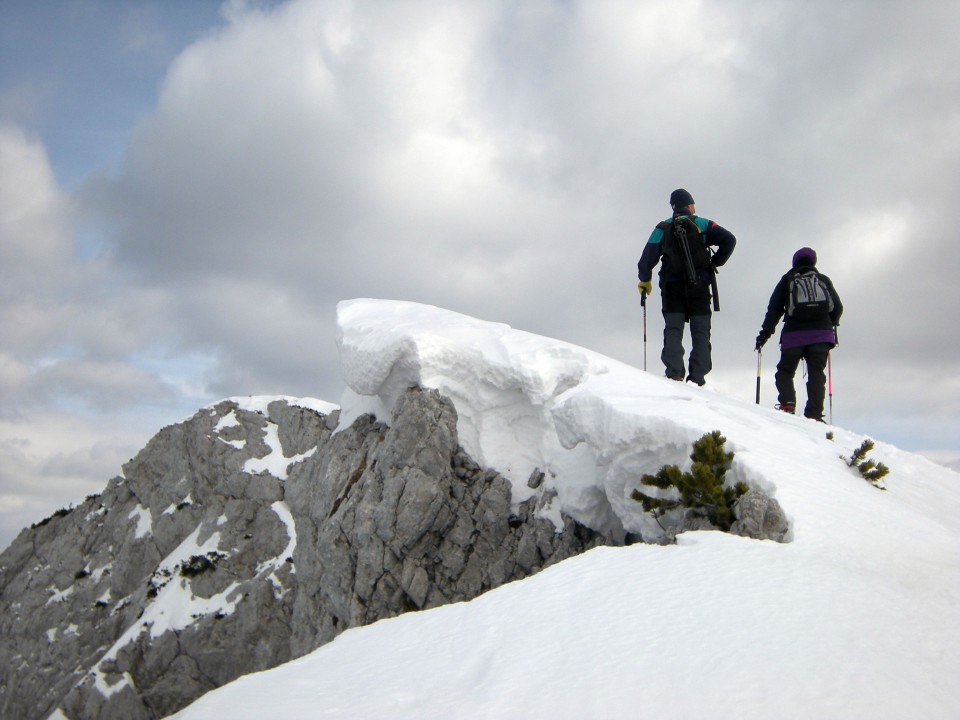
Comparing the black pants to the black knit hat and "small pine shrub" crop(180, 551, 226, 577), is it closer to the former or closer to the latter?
the black knit hat

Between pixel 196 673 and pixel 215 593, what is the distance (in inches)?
131

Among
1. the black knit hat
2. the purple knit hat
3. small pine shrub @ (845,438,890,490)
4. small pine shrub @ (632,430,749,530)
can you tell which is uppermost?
the black knit hat

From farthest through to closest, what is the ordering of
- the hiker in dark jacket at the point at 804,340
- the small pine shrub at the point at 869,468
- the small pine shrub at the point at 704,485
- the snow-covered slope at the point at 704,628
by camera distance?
the hiker in dark jacket at the point at 804,340, the small pine shrub at the point at 869,468, the small pine shrub at the point at 704,485, the snow-covered slope at the point at 704,628

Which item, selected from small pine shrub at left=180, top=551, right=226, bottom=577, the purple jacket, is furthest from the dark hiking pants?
small pine shrub at left=180, top=551, right=226, bottom=577

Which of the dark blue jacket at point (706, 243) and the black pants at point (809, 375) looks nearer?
the black pants at point (809, 375)

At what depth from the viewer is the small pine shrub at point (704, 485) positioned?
351 inches

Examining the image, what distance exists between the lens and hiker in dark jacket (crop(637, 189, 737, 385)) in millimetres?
14195

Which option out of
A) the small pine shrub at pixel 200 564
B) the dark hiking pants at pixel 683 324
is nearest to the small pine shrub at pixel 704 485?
the dark hiking pants at pixel 683 324

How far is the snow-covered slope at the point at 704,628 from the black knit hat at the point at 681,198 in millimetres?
5300

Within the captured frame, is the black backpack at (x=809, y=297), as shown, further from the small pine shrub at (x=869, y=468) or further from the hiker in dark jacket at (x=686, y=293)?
the small pine shrub at (x=869, y=468)

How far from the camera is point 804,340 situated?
13.7 m

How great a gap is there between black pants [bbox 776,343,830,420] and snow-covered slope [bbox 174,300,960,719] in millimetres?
2930

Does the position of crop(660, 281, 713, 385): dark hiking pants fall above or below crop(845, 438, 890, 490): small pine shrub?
above

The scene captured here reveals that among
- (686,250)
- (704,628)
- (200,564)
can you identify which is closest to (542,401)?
(686,250)
